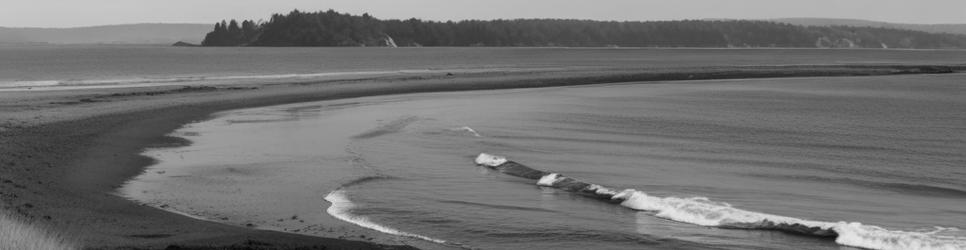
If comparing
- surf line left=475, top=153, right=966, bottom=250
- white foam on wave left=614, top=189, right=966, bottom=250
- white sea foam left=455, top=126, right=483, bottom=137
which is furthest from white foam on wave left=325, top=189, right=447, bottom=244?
white sea foam left=455, top=126, right=483, bottom=137

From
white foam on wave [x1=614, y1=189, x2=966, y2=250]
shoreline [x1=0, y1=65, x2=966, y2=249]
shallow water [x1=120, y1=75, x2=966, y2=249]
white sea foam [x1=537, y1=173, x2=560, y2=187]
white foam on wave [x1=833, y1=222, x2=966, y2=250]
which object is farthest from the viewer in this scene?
white sea foam [x1=537, y1=173, x2=560, y2=187]

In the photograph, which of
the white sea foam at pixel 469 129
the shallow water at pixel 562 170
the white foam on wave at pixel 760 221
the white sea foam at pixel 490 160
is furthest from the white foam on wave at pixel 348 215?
the white sea foam at pixel 469 129

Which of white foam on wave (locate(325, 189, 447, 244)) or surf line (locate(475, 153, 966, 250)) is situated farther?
white foam on wave (locate(325, 189, 447, 244))

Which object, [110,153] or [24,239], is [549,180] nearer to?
[110,153]

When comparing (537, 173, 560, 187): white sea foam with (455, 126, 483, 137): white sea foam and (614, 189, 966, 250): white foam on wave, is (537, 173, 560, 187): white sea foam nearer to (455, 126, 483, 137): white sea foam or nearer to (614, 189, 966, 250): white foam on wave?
(614, 189, 966, 250): white foam on wave

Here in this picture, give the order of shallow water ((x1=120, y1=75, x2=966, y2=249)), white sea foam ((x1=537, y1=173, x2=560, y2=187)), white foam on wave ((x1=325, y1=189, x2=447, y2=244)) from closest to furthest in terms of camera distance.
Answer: white foam on wave ((x1=325, y1=189, x2=447, y2=244)) → shallow water ((x1=120, y1=75, x2=966, y2=249)) → white sea foam ((x1=537, y1=173, x2=560, y2=187))

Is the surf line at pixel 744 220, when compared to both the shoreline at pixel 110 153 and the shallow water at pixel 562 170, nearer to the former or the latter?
the shallow water at pixel 562 170

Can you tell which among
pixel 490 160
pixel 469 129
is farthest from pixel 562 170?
pixel 469 129
